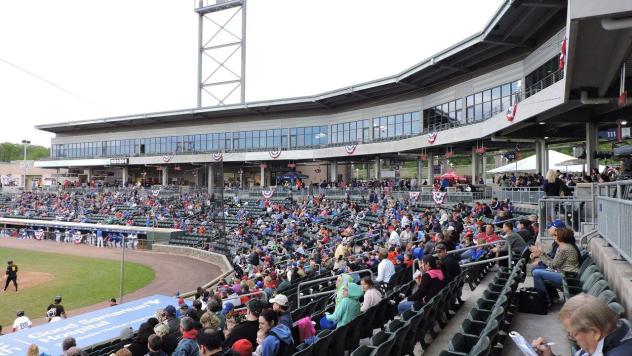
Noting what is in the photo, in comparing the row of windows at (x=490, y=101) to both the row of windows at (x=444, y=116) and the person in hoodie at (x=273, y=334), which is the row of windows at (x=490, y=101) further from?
the person in hoodie at (x=273, y=334)

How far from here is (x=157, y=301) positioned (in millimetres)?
12992

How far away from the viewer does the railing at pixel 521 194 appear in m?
18.2

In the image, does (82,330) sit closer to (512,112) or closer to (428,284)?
(428,284)

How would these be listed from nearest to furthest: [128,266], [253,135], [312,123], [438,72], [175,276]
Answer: [175,276], [128,266], [438,72], [312,123], [253,135]

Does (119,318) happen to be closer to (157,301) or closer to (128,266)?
(157,301)

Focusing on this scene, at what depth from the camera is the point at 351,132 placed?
4503cm

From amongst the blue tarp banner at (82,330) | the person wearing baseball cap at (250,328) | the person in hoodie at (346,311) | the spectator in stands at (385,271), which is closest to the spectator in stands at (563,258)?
the person in hoodie at (346,311)

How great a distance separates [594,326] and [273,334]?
360 cm

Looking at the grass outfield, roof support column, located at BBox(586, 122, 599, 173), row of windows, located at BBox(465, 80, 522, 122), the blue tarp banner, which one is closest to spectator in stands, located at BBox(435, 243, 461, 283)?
the blue tarp banner

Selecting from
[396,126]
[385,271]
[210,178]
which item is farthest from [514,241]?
[210,178]

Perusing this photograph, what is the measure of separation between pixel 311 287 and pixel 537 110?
12663mm

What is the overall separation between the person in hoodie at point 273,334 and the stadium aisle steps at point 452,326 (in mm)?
2431

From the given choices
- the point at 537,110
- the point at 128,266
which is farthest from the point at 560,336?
the point at 128,266

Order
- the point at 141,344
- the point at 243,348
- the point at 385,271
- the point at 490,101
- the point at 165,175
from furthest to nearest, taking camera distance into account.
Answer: the point at 165,175 < the point at 490,101 < the point at 385,271 < the point at 141,344 < the point at 243,348
